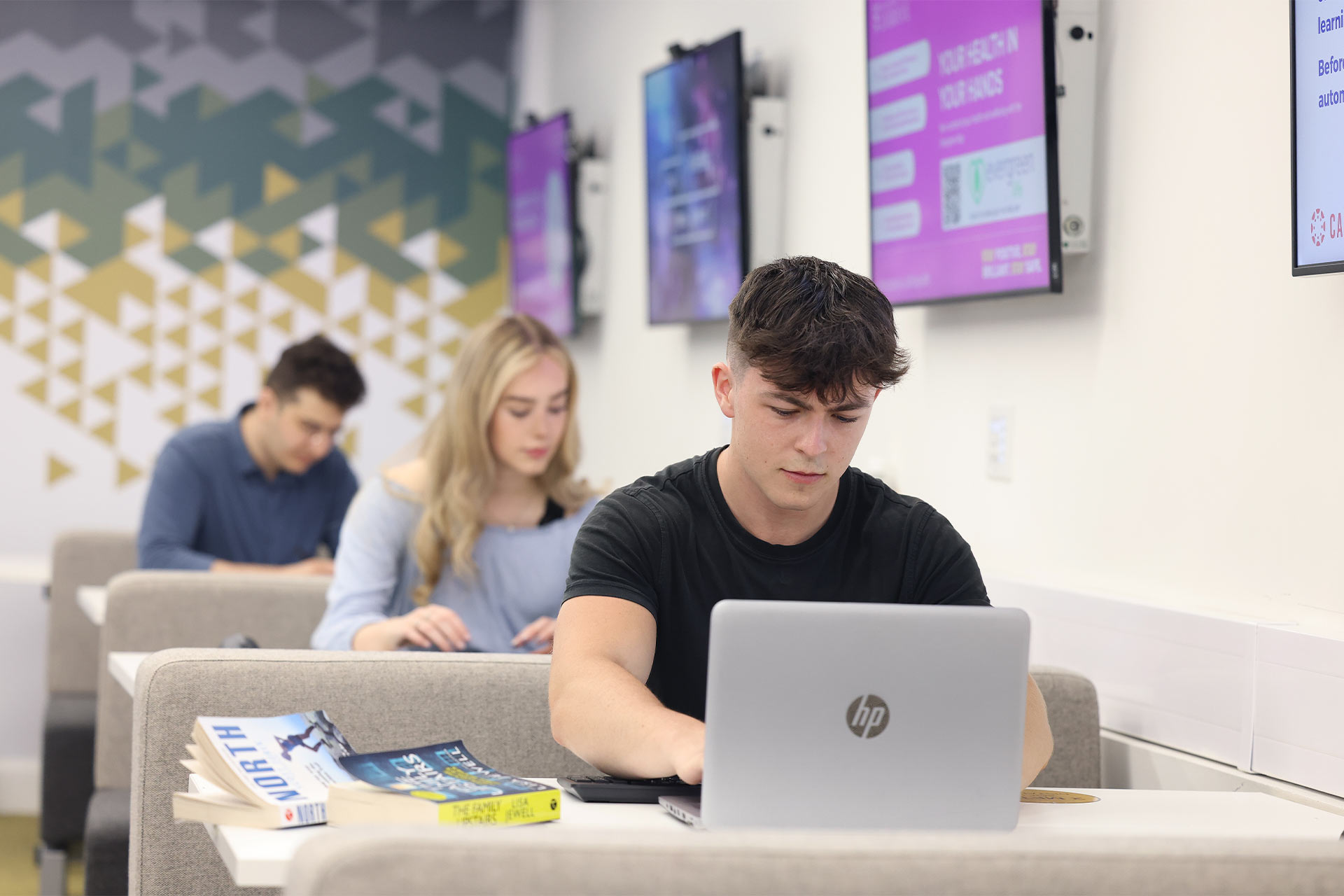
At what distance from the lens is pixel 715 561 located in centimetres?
175

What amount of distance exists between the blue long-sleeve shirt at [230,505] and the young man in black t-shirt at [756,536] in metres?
2.14

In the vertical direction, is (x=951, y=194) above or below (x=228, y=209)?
below

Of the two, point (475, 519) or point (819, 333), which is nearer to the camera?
point (819, 333)

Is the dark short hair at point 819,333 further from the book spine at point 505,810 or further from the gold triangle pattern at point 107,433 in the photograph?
the gold triangle pattern at point 107,433

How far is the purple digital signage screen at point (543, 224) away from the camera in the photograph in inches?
A: 179

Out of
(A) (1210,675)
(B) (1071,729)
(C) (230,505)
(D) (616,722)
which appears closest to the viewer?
(D) (616,722)

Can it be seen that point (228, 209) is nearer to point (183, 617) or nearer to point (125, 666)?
point (183, 617)

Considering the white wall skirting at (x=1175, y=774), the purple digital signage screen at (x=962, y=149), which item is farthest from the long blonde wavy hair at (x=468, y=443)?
the white wall skirting at (x=1175, y=774)

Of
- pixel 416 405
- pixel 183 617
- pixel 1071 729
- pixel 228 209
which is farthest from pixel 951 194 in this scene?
pixel 228 209

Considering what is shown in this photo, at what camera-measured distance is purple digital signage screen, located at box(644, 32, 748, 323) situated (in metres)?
3.33

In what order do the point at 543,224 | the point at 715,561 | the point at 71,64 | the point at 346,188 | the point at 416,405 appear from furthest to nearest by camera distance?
the point at 416,405 < the point at 346,188 < the point at 71,64 < the point at 543,224 < the point at 715,561

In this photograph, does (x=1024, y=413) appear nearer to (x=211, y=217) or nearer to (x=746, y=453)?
(x=746, y=453)

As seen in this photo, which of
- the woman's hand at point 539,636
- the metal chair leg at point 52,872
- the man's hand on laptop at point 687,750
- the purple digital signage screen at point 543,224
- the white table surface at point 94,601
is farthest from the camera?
the purple digital signage screen at point 543,224

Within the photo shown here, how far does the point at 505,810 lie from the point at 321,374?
2.49m
